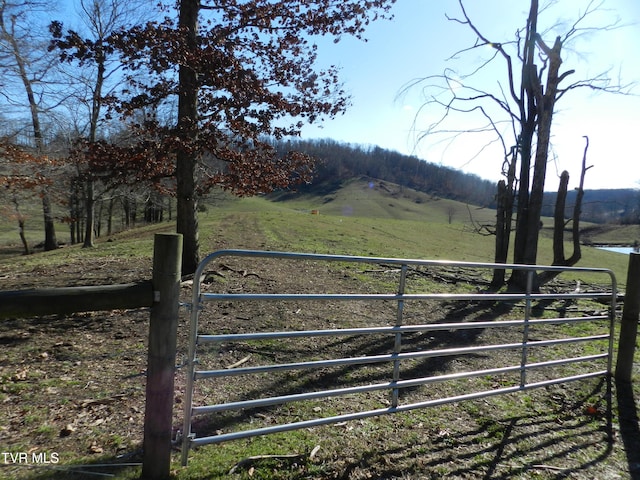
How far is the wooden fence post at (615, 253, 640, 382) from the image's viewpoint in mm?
4688

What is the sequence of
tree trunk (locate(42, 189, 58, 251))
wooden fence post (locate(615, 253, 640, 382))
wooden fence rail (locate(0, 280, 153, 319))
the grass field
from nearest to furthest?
wooden fence rail (locate(0, 280, 153, 319)), the grass field, wooden fence post (locate(615, 253, 640, 382)), tree trunk (locate(42, 189, 58, 251))

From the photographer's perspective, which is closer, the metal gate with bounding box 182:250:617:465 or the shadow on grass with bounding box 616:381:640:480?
→ the metal gate with bounding box 182:250:617:465

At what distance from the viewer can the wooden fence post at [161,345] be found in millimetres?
2379

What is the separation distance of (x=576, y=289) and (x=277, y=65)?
10355mm

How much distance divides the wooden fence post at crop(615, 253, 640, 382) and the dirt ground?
1.00ft

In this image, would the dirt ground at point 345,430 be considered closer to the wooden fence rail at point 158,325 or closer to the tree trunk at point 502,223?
the wooden fence rail at point 158,325

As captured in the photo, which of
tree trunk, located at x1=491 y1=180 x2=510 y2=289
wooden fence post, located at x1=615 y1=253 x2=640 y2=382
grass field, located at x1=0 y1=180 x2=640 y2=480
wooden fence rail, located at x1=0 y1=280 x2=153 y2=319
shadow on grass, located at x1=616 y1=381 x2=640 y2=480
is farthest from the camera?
tree trunk, located at x1=491 y1=180 x2=510 y2=289

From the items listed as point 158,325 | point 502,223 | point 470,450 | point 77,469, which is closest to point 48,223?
point 502,223

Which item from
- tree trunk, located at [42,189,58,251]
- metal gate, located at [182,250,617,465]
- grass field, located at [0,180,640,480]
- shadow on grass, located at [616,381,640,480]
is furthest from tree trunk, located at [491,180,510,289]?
tree trunk, located at [42,189,58,251]

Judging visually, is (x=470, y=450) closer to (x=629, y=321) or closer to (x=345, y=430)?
(x=345, y=430)

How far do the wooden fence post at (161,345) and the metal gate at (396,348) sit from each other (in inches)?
4.7

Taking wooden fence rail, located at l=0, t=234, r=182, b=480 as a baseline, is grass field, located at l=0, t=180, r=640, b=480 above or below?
below

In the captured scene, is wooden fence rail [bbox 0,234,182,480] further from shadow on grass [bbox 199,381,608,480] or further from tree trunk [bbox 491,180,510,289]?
tree trunk [bbox 491,180,510,289]

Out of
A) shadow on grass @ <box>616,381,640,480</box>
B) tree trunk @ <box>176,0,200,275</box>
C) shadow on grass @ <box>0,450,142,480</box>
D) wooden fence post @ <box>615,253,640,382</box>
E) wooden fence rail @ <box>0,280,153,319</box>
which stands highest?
tree trunk @ <box>176,0,200,275</box>
